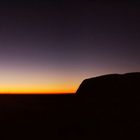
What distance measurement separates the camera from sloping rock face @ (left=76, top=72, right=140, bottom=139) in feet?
71.3

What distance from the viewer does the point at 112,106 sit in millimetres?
24031

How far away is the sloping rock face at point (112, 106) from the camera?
2173cm

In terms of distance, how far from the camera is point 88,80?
31.5 metres

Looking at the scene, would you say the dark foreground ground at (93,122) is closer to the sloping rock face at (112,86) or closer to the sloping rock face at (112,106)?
the sloping rock face at (112,106)

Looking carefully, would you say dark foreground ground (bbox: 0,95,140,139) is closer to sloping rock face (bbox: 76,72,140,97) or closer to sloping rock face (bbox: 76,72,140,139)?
sloping rock face (bbox: 76,72,140,139)

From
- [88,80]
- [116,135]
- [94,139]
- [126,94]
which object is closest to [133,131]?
[116,135]

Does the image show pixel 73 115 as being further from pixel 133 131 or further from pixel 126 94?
pixel 133 131

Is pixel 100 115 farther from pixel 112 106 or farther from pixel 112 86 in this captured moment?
pixel 112 86

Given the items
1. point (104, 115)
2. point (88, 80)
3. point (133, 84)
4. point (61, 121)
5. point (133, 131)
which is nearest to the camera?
point (133, 131)

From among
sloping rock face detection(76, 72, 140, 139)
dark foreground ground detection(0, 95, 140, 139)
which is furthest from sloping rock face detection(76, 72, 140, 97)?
dark foreground ground detection(0, 95, 140, 139)

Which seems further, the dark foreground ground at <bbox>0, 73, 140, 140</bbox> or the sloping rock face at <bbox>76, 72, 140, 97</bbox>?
the sloping rock face at <bbox>76, 72, 140, 97</bbox>

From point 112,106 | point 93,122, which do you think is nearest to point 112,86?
point 112,106

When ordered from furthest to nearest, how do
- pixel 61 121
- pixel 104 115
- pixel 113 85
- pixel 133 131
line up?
pixel 61 121 → pixel 113 85 → pixel 104 115 → pixel 133 131

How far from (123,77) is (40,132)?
8086 millimetres
